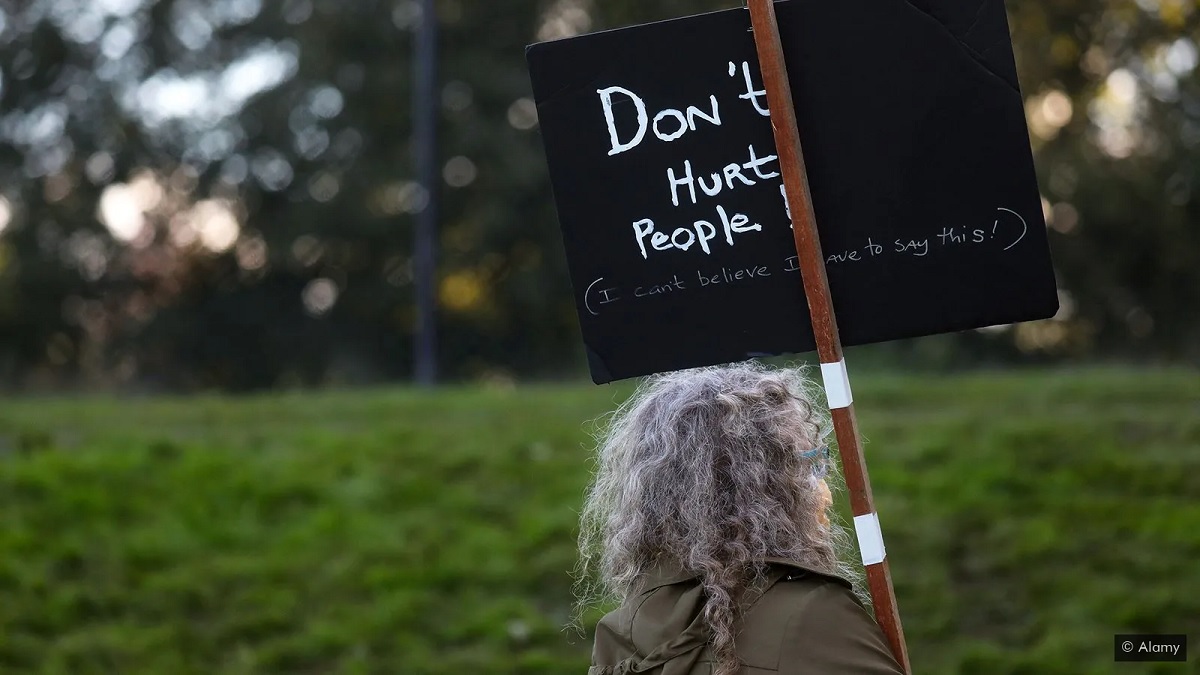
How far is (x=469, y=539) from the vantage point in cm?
650

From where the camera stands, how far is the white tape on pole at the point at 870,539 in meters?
2.35

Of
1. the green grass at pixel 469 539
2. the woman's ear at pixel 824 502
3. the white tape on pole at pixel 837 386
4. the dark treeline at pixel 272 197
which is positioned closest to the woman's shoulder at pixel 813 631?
the woman's ear at pixel 824 502

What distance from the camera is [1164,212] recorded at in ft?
46.0

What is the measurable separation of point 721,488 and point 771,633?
267 millimetres

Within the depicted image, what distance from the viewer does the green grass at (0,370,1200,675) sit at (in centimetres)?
567

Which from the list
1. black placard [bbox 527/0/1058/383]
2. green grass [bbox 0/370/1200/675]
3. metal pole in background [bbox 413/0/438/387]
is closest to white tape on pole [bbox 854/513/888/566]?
black placard [bbox 527/0/1058/383]

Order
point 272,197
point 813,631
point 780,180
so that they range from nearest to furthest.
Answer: point 813,631, point 780,180, point 272,197

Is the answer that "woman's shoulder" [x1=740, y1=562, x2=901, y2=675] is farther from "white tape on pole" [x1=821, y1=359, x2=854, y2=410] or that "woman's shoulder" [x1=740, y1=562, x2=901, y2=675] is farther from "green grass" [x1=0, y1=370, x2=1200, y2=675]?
"green grass" [x1=0, y1=370, x2=1200, y2=675]

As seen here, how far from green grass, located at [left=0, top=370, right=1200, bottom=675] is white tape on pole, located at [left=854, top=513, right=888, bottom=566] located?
10.6 ft

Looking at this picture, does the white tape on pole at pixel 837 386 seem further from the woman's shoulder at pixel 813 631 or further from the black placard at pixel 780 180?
the woman's shoulder at pixel 813 631

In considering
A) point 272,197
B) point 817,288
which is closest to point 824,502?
point 817,288

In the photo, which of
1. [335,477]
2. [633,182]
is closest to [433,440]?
[335,477]

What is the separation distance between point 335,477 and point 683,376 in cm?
512

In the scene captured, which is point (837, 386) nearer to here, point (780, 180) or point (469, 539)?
point (780, 180)
